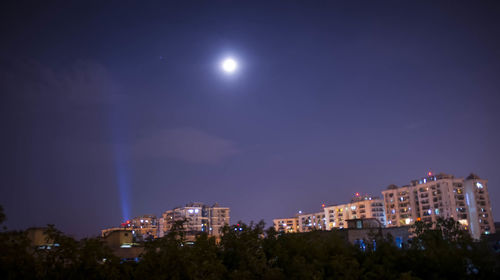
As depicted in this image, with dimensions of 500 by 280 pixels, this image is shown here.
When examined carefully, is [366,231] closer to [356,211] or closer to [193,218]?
[356,211]

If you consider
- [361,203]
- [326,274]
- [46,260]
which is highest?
[361,203]

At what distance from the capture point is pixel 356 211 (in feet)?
439

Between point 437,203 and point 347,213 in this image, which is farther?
point 347,213

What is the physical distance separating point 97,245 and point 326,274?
680 cm

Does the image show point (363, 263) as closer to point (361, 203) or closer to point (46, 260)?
point (46, 260)

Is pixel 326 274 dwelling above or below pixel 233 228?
below

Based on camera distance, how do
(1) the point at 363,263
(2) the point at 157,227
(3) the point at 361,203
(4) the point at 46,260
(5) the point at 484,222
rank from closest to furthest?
(4) the point at 46,260
(1) the point at 363,263
(5) the point at 484,222
(3) the point at 361,203
(2) the point at 157,227

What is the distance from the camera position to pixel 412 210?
384ft

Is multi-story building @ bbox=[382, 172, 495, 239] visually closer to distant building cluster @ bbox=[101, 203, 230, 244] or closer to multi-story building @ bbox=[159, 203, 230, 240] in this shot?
distant building cluster @ bbox=[101, 203, 230, 244]

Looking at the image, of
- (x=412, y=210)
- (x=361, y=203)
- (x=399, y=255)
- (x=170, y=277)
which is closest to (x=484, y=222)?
(x=412, y=210)

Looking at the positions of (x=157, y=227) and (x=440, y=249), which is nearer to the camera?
(x=440, y=249)

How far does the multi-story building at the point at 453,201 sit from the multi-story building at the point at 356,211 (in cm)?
1133

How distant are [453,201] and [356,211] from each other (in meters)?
33.3

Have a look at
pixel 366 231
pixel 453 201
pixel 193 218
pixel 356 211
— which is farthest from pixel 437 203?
pixel 366 231
